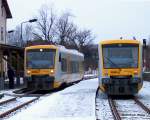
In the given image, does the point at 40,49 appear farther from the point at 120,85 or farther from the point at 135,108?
the point at 135,108

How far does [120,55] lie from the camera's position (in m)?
26.6

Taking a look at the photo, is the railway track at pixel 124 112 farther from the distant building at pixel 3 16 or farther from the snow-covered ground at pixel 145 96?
the distant building at pixel 3 16

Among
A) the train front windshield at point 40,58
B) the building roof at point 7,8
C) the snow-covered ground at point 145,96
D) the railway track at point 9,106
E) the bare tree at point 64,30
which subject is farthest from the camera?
the bare tree at point 64,30

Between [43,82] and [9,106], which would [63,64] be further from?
[9,106]

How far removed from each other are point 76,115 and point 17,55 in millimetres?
27671

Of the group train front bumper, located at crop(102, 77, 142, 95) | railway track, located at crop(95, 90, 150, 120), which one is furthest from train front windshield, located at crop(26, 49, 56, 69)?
railway track, located at crop(95, 90, 150, 120)

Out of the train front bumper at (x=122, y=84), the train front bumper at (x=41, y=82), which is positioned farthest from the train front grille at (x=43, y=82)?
the train front bumper at (x=122, y=84)

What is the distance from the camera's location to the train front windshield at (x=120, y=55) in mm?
26391

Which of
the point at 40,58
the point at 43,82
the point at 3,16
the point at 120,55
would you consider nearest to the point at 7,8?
A: the point at 3,16

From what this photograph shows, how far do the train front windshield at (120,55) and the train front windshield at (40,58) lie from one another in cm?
877

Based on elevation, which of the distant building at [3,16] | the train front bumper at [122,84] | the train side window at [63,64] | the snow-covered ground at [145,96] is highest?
the distant building at [3,16]

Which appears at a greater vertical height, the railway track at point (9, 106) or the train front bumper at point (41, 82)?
the train front bumper at point (41, 82)

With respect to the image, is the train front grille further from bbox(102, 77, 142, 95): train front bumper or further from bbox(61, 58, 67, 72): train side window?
bbox(102, 77, 142, 95): train front bumper

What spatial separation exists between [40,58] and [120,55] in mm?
9715
